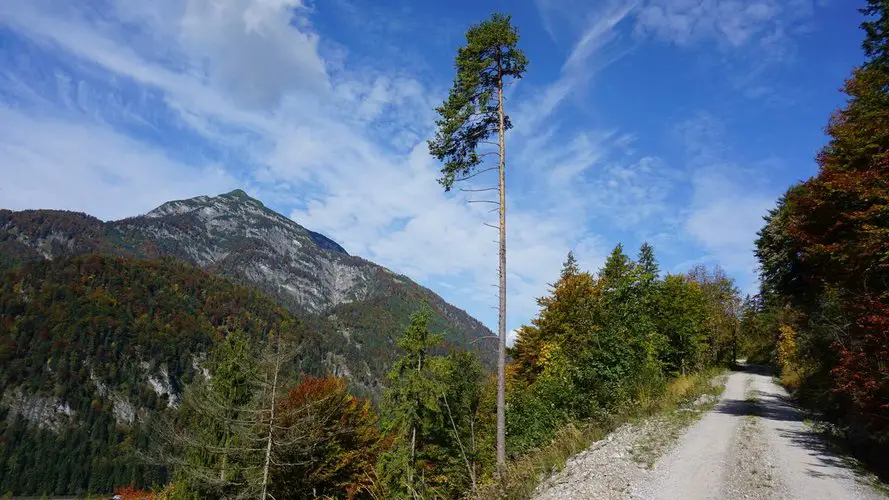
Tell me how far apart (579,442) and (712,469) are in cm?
310

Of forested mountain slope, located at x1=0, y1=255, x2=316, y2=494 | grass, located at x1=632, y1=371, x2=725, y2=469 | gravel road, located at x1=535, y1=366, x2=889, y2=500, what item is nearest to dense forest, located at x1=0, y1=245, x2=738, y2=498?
grass, located at x1=632, y1=371, x2=725, y2=469

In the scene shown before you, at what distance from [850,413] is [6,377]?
208 m

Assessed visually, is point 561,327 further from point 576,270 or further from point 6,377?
point 6,377

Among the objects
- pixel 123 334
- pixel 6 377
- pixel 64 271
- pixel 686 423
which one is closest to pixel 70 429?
pixel 6 377

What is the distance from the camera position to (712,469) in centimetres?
877

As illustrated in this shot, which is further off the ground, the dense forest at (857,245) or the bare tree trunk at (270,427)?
the dense forest at (857,245)

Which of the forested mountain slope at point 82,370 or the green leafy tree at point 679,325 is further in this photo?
the forested mountain slope at point 82,370

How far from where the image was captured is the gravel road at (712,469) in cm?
761

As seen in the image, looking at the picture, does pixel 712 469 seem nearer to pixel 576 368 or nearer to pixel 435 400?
pixel 576 368

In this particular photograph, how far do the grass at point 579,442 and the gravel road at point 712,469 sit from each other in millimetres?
279

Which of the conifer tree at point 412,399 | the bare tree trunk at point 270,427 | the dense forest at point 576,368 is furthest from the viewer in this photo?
the conifer tree at point 412,399

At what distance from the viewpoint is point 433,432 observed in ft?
86.6

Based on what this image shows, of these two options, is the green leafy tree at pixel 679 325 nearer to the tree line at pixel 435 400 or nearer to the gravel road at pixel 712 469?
the tree line at pixel 435 400

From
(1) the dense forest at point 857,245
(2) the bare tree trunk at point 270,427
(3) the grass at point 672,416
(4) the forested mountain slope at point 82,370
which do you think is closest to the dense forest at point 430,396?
(2) the bare tree trunk at point 270,427
